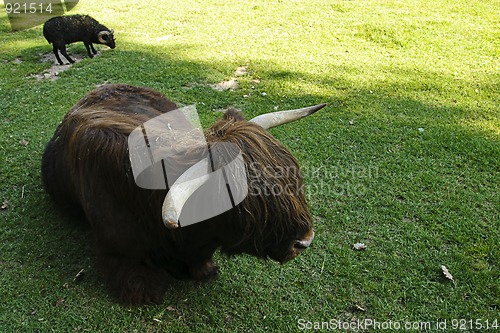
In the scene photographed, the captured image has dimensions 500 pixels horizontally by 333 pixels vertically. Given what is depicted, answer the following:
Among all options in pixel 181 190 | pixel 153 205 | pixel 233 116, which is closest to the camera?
Result: pixel 181 190

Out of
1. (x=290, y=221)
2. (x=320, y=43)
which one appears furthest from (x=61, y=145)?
(x=320, y=43)

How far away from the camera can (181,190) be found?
88.3 inches

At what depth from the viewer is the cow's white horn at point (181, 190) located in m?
2.10

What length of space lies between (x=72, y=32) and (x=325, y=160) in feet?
15.5

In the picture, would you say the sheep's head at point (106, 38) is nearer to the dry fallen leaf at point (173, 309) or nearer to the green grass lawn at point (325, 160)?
the green grass lawn at point (325, 160)

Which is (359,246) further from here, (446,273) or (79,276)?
(79,276)

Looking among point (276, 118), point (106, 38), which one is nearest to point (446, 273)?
point (276, 118)

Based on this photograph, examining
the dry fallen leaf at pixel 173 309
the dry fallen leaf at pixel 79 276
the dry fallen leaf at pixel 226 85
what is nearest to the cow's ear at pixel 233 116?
the dry fallen leaf at pixel 173 309

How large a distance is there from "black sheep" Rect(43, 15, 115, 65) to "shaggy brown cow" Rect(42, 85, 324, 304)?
12.6 feet

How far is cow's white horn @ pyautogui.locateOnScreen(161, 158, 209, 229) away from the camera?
6.89 feet

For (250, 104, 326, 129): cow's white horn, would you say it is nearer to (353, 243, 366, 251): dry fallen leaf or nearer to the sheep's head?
(353, 243, 366, 251): dry fallen leaf

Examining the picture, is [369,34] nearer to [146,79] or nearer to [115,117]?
[146,79]

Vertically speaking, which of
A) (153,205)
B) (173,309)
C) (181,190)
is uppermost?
(181,190)

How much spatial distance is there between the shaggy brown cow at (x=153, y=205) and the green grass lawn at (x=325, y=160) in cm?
29
